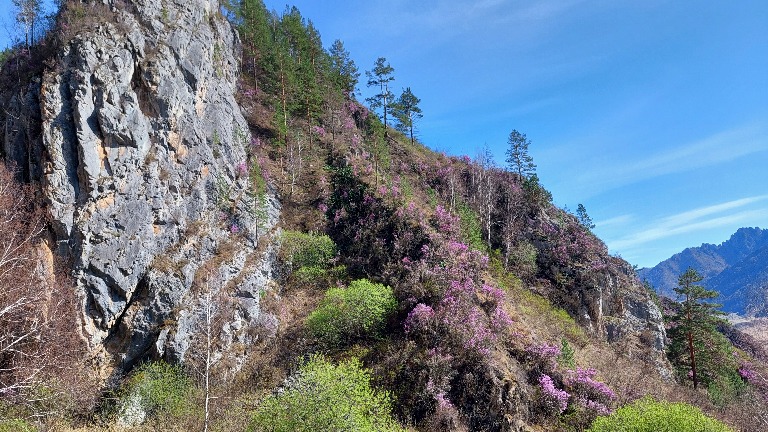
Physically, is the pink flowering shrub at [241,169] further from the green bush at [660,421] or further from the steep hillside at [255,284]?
the green bush at [660,421]

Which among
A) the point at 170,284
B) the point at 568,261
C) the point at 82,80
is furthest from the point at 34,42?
the point at 568,261

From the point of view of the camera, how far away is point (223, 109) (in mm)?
43625

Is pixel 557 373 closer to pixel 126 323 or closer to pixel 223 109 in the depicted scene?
pixel 126 323

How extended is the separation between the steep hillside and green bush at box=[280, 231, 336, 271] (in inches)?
7.2

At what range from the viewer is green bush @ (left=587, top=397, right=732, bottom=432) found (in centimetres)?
1916

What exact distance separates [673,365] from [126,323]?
53509 mm

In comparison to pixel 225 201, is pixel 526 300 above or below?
below

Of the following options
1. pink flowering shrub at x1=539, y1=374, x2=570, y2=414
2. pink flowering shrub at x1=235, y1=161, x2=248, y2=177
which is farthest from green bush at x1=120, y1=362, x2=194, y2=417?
pink flowering shrub at x1=539, y1=374, x2=570, y2=414

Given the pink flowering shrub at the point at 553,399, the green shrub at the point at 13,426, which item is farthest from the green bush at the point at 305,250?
the pink flowering shrub at the point at 553,399

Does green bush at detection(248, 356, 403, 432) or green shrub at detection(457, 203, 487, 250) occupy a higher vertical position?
green shrub at detection(457, 203, 487, 250)

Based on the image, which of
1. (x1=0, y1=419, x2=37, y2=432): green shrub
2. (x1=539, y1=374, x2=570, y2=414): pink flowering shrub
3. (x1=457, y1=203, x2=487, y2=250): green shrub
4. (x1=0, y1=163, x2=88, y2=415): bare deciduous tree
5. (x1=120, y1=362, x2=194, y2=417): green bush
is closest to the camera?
(x1=0, y1=419, x2=37, y2=432): green shrub

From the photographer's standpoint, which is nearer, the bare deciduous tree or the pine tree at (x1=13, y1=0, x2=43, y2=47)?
the bare deciduous tree

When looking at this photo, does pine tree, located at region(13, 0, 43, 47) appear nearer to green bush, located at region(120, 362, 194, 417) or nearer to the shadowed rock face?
the shadowed rock face

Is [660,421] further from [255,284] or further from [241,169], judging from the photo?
[241,169]
